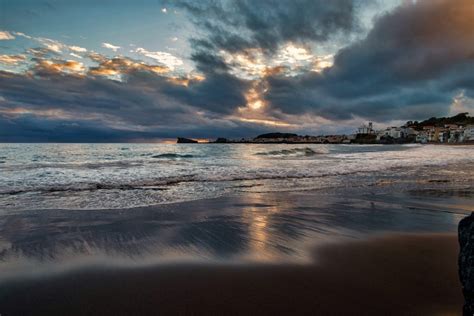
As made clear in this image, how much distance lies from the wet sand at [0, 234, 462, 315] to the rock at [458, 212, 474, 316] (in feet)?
1.93

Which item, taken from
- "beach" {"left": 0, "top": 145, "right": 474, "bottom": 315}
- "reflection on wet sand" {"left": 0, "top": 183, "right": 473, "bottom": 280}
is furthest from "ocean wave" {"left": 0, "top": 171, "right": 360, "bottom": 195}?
"reflection on wet sand" {"left": 0, "top": 183, "right": 473, "bottom": 280}

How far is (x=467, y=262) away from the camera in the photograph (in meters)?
2.08

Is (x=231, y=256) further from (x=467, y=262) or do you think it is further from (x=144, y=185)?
(x=144, y=185)

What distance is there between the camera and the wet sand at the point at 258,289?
2.56 metres

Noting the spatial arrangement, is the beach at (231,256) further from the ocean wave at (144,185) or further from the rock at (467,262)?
the ocean wave at (144,185)

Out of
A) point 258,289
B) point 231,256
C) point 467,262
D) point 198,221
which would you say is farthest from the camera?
point 198,221

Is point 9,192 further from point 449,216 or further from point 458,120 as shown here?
point 458,120

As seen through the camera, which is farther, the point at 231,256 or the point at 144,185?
the point at 144,185

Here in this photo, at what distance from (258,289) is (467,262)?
185cm

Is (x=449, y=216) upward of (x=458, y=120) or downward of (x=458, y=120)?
downward

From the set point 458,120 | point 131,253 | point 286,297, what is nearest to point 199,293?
point 286,297

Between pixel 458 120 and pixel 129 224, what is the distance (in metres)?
203

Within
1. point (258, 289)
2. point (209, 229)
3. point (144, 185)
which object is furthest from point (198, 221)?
point (144, 185)

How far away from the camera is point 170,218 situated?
593cm
